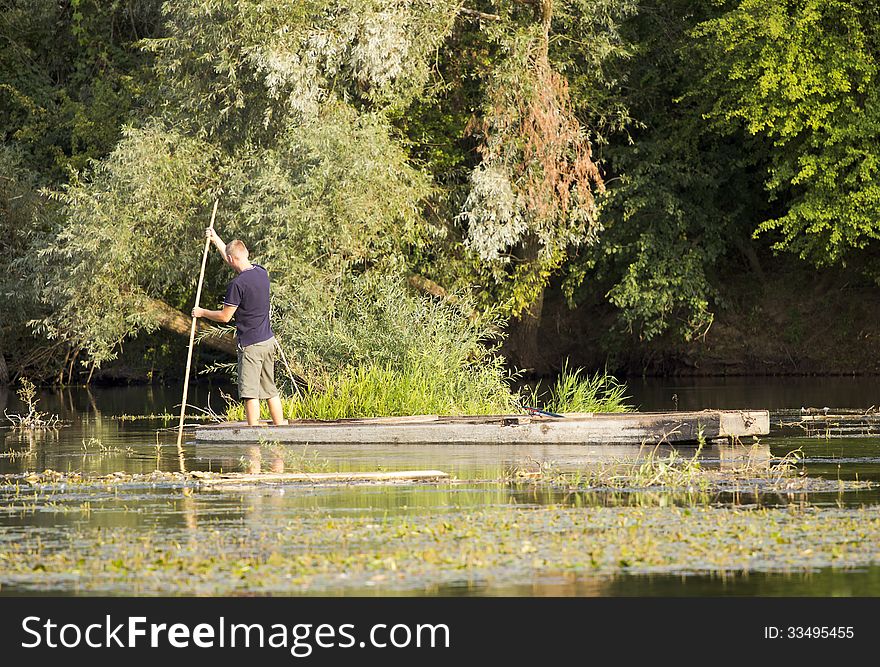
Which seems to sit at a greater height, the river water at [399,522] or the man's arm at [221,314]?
the man's arm at [221,314]

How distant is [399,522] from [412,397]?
30.3 feet

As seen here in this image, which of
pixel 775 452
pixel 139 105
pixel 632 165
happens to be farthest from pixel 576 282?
pixel 775 452

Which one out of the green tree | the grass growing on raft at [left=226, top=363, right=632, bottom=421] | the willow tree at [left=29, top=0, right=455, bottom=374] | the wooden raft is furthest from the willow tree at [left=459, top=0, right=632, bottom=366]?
the wooden raft

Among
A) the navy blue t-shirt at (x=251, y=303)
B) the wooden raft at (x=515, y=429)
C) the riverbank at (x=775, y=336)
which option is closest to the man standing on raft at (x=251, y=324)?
the navy blue t-shirt at (x=251, y=303)

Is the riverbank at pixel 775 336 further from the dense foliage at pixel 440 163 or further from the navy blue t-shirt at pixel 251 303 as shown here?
the navy blue t-shirt at pixel 251 303

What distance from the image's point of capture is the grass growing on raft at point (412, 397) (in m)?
20.0

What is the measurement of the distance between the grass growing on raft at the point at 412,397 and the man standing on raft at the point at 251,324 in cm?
225

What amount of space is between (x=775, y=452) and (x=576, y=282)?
19619mm

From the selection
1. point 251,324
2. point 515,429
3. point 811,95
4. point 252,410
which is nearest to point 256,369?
point 251,324

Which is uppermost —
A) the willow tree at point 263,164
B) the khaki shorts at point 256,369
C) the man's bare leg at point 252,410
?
the willow tree at point 263,164

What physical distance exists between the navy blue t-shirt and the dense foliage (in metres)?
3.32

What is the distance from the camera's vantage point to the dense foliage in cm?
2644

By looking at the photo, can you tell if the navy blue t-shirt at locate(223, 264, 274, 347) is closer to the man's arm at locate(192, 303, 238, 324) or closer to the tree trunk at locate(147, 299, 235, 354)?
the man's arm at locate(192, 303, 238, 324)
